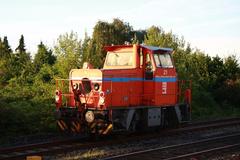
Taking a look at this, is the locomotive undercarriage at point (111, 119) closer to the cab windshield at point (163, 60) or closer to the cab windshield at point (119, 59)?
the cab windshield at point (163, 60)

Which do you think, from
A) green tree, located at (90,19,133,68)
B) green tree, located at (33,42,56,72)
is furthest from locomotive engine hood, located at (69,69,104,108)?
green tree, located at (90,19,133,68)

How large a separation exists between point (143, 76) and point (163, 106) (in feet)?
4.80

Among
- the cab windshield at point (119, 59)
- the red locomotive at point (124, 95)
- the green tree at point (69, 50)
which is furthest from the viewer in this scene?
the green tree at point (69, 50)

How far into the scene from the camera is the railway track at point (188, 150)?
37.7ft

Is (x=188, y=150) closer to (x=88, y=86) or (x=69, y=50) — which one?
(x=88, y=86)

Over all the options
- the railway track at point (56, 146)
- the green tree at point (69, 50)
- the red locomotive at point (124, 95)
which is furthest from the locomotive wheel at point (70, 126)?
the green tree at point (69, 50)

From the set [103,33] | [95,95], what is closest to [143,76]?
[95,95]

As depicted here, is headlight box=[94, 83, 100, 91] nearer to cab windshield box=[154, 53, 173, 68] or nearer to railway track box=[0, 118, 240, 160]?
railway track box=[0, 118, 240, 160]

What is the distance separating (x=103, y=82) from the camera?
46.5 ft

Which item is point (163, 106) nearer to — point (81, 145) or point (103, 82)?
point (103, 82)

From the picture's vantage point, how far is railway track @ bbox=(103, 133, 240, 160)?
11492mm

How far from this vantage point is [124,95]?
15008mm

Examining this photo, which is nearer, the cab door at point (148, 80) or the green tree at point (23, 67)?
the cab door at point (148, 80)

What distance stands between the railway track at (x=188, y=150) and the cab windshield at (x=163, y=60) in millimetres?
3314
